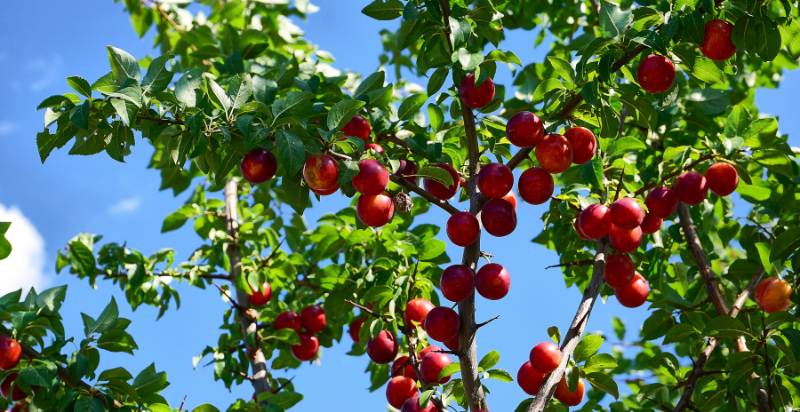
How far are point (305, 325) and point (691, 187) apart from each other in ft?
6.32

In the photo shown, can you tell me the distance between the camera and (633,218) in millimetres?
2549

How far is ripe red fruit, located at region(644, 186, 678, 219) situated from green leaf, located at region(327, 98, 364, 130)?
3.67ft

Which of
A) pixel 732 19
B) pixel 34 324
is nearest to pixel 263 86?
pixel 34 324

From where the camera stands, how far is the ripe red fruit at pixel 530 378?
8.37 feet

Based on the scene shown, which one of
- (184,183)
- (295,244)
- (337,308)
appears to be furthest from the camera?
(184,183)

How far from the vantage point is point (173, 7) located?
16.9 ft

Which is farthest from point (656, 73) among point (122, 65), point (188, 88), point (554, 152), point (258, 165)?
point (122, 65)

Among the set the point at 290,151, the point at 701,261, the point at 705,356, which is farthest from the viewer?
the point at 701,261

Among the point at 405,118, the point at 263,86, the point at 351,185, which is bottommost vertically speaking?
the point at 351,185

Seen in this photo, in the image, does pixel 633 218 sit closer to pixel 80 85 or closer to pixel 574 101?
pixel 574 101

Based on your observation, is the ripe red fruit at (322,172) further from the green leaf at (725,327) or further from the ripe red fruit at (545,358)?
the green leaf at (725,327)

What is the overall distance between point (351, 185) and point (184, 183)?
2.49 m

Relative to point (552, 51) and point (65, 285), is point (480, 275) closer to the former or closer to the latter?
point (65, 285)

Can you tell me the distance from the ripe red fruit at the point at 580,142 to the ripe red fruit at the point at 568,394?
27.6 inches
